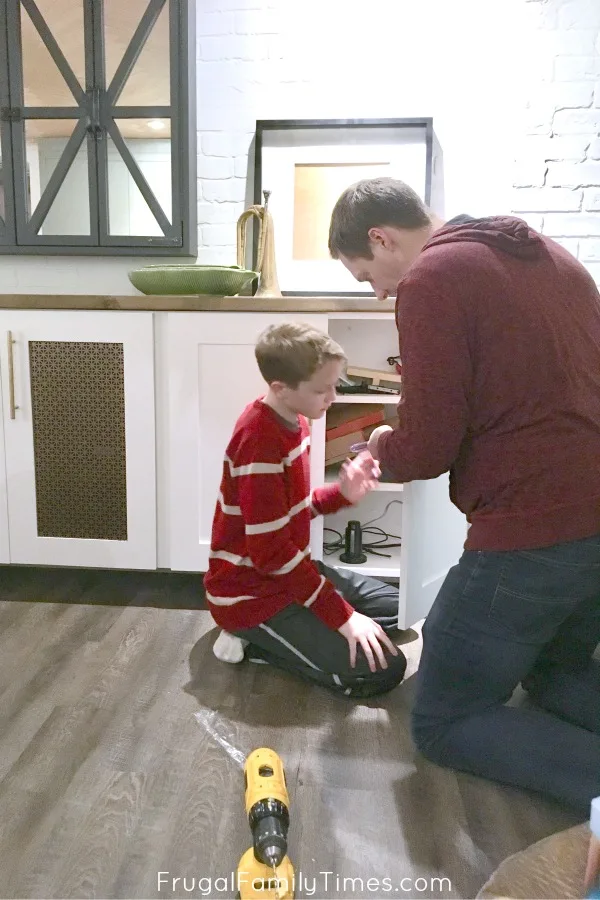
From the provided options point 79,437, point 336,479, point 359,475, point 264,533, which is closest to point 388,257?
point 359,475

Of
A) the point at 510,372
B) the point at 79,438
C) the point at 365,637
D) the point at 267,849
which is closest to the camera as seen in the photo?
the point at 267,849

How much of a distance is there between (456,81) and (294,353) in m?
1.31

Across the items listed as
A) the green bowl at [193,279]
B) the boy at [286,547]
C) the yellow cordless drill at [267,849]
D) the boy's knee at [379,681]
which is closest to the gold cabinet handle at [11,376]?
the green bowl at [193,279]

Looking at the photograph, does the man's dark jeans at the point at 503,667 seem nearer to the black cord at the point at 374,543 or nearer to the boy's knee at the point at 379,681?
the boy's knee at the point at 379,681

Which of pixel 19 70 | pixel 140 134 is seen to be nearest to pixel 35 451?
pixel 140 134

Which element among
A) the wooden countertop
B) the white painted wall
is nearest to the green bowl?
the wooden countertop

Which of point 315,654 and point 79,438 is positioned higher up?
point 79,438

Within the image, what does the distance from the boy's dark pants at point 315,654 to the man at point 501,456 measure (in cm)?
26

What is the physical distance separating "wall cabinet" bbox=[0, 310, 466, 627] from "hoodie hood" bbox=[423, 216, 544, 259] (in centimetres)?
73

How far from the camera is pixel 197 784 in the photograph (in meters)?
1.17

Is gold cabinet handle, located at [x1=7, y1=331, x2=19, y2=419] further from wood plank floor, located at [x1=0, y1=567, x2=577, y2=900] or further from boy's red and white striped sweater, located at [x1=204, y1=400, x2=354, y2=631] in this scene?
boy's red and white striped sweater, located at [x1=204, y1=400, x2=354, y2=631]

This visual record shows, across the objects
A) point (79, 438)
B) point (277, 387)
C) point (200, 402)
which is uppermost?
point (277, 387)

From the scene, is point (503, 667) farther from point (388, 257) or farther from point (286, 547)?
point (388, 257)

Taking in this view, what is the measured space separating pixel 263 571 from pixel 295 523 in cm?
16
